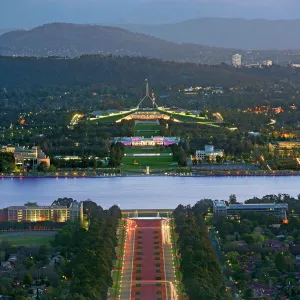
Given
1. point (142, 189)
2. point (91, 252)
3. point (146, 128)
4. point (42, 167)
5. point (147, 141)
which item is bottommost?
point (91, 252)

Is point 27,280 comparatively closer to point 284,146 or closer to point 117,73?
point 284,146

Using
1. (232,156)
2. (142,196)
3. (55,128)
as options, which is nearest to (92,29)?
(55,128)

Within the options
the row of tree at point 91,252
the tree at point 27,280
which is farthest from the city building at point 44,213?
the tree at point 27,280

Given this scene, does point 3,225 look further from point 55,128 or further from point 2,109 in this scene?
point 2,109

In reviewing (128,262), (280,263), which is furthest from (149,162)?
(280,263)

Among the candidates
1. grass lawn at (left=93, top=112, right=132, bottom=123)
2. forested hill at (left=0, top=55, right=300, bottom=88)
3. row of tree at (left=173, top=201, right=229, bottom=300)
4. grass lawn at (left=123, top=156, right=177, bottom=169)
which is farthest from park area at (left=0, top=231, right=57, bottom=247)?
forested hill at (left=0, top=55, right=300, bottom=88)

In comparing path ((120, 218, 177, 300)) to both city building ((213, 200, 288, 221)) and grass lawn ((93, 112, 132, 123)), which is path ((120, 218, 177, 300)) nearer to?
city building ((213, 200, 288, 221))

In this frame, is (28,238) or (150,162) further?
(150,162)

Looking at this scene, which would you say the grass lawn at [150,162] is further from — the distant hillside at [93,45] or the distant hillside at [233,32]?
the distant hillside at [233,32]
